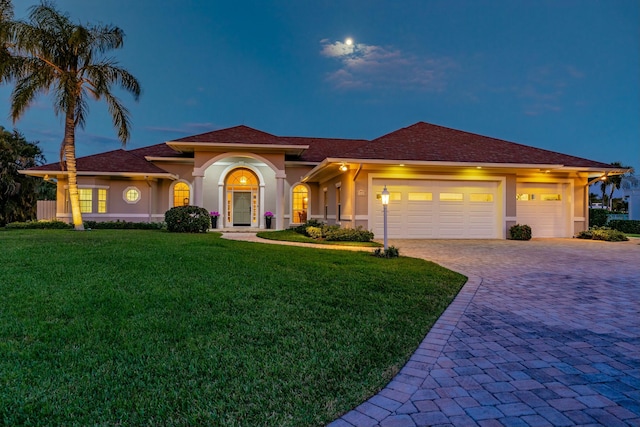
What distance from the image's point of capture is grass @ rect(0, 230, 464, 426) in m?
2.38

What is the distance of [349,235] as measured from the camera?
12.8 m

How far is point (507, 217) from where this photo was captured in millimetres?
14977

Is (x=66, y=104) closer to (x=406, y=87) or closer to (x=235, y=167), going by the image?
(x=235, y=167)

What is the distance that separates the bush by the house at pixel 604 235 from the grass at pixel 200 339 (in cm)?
1190

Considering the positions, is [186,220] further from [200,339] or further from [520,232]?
[520,232]

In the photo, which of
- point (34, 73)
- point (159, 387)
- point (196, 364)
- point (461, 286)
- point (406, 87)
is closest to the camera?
point (159, 387)

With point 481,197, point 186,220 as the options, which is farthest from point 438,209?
point 186,220

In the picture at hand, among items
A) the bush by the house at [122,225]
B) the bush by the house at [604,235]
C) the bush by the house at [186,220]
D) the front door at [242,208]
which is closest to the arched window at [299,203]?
the front door at [242,208]

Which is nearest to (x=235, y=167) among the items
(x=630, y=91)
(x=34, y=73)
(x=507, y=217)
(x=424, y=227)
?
(x=34, y=73)

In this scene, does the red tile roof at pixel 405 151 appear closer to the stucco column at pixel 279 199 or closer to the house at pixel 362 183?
the house at pixel 362 183

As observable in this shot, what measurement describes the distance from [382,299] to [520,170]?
12357 mm

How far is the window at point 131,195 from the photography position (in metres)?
18.8

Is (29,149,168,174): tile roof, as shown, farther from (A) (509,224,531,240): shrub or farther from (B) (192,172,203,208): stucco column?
(A) (509,224,531,240): shrub

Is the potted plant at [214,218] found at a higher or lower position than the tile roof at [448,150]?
lower
